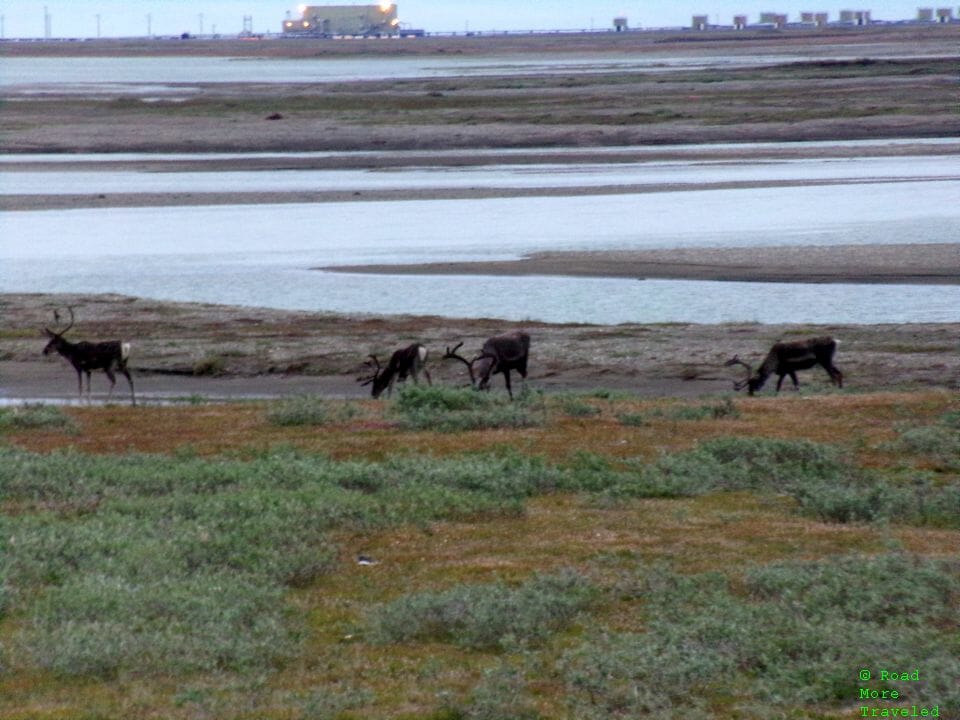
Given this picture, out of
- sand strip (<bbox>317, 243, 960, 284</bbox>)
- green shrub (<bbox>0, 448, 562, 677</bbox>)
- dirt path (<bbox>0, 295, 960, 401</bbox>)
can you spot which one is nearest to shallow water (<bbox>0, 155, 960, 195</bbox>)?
sand strip (<bbox>317, 243, 960, 284</bbox>)

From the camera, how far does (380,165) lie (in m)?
60.3

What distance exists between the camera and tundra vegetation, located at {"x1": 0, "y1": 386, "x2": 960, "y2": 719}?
8.35 metres

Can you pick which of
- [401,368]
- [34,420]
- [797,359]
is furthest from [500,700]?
[797,359]

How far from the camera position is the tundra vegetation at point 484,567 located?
835 centimetres

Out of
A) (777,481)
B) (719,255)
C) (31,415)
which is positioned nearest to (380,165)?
(719,255)

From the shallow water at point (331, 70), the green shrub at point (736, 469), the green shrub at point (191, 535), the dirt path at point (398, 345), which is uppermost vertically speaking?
the shallow water at point (331, 70)

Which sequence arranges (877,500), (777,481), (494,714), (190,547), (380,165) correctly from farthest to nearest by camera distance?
1. (380,165)
2. (777,481)
3. (877,500)
4. (190,547)
5. (494,714)

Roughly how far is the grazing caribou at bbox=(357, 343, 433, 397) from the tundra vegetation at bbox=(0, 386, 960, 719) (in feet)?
10.0

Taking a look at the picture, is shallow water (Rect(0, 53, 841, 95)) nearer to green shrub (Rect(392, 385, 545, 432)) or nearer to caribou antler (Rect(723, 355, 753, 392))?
caribou antler (Rect(723, 355, 753, 392))

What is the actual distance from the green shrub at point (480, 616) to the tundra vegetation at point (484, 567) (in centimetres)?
2

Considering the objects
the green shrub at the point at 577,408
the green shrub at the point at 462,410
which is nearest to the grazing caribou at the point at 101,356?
the green shrub at the point at 462,410

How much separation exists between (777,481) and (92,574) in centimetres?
650

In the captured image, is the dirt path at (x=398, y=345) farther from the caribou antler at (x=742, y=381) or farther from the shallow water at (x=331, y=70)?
the shallow water at (x=331, y=70)

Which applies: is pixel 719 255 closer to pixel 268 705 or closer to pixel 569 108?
pixel 268 705
